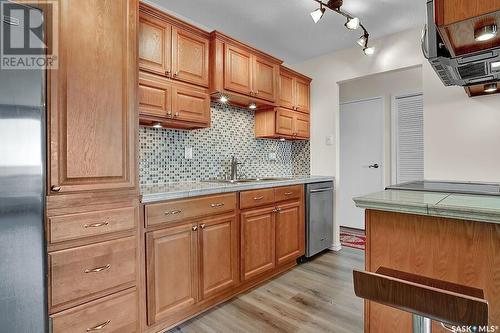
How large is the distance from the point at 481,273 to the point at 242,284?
1.69m

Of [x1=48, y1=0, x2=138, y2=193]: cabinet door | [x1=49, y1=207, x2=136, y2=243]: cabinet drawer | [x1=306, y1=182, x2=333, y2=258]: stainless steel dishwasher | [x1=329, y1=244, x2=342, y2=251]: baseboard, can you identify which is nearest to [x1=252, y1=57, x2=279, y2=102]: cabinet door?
[x1=306, y1=182, x2=333, y2=258]: stainless steel dishwasher

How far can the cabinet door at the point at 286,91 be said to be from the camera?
3.26 metres

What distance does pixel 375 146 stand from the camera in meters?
4.31

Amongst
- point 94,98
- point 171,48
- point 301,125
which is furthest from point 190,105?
point 301,125

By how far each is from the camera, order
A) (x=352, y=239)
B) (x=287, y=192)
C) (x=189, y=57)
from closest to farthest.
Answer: (x=189, y=57)
(x=287, y=192)
(x=352, y=239)

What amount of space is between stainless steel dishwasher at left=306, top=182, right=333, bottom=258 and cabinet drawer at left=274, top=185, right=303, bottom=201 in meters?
0.18

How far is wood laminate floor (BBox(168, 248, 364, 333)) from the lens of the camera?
188cm

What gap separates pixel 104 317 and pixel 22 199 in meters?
0.79

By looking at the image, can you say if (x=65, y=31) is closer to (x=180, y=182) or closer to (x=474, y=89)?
(x=180, y=182)

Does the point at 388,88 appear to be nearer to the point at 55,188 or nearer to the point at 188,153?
the point at 188,153

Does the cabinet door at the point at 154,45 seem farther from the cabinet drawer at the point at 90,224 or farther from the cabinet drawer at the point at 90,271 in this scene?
the cabinet drawer at the point at 90,271

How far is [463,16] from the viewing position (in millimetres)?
1007

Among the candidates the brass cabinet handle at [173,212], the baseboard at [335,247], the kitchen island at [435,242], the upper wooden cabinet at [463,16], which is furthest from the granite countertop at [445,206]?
the baseboard at [335,247]

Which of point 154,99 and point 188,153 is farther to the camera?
point 188,153
